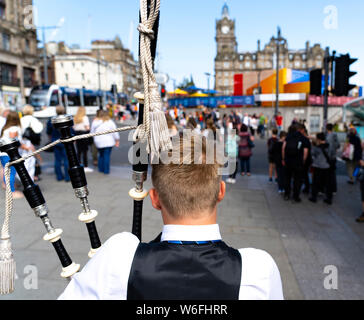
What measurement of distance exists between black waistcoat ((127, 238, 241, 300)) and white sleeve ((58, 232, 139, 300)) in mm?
24

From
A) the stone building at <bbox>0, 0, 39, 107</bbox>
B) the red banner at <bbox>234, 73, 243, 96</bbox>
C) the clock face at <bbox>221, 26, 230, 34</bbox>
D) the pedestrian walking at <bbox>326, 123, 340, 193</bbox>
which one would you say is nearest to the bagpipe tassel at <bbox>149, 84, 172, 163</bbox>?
the pedestrian walking at <bbox>326, 123, 340, 193</bbox>

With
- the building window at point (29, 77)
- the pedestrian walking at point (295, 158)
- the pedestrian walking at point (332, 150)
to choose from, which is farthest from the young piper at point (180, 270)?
the building window at point (29, 77)

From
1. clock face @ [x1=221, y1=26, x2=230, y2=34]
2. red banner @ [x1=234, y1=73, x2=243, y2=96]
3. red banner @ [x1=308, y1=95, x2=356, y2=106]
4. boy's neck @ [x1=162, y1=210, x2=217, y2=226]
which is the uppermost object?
clock face @ [x1=221, y1=26, x2=230, y2=34]

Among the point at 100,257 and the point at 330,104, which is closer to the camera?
the point at 100,257

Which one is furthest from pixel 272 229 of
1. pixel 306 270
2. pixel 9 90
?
pixel 9 90

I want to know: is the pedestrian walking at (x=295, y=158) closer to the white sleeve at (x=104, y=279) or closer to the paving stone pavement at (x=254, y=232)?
the paving stone pavement at (x=254, y=232)

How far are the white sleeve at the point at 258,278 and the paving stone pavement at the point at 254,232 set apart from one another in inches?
41.3

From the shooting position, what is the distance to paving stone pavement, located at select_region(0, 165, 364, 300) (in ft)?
10.6

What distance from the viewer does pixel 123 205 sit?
18.6ft

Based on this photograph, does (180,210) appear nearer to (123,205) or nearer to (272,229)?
(272,229)

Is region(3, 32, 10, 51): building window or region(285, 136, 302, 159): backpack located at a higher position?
region(3, 32, 10, 51): building window

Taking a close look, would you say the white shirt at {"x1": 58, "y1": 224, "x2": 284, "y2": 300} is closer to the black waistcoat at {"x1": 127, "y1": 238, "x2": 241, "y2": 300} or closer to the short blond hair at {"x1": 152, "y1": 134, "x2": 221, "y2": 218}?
the black waistcoat at {"x1": 127, "y1": 238, "x2": 241, "y2": 300}

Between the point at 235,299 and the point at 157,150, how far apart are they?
21.4 inches

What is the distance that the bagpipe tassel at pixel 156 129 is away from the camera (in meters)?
1.12
